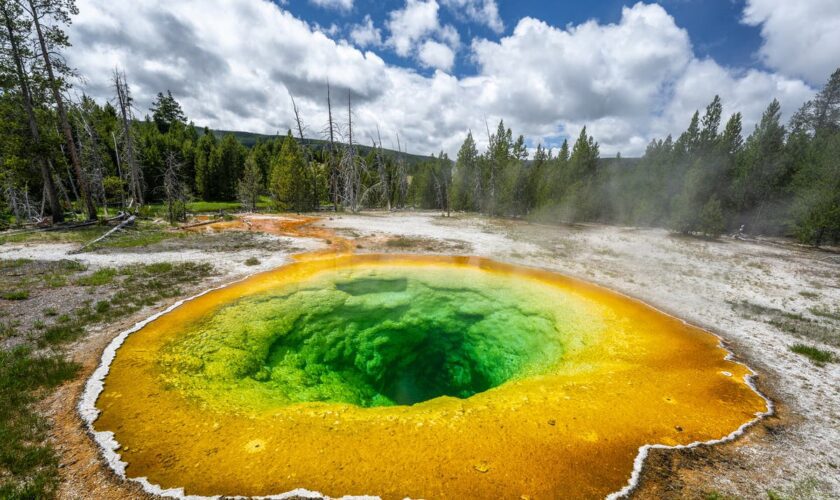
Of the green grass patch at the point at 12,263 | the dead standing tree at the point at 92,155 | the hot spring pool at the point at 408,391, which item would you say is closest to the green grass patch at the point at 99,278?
the green grass patch at the point at 12,263

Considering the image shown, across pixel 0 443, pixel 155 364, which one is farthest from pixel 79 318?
pixel 0 443

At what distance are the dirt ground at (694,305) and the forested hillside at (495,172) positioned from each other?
7.12 meters

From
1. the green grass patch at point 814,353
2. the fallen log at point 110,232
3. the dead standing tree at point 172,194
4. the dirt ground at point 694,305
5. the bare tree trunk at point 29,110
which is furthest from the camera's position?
the dead standing tree at point 172,194

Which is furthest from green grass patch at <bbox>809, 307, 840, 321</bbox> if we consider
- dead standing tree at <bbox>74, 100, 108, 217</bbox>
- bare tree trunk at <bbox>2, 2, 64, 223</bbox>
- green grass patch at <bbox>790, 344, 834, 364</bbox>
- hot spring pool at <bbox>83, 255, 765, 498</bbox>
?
dead standing tree at <bbox>74, 100, 108, 217</bbox>

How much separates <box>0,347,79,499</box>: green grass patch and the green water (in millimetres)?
1942

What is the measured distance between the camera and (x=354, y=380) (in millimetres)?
9664

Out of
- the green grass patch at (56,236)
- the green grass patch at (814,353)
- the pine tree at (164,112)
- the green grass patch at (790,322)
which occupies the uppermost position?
the pine tree at (164,112)

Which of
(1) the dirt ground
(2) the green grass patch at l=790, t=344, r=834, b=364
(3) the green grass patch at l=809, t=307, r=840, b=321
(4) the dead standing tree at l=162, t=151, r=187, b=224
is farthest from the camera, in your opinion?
(4) the dead standing tree at l=162, t=151, r=187, b=224

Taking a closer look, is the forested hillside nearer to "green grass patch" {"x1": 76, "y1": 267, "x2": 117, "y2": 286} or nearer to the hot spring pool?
"green grass patch" {"x1": 76, "y1": 267, "x2": 117, "y2": 286}

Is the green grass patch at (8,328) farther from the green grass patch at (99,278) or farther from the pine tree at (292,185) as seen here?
the pine tree at (292,185)

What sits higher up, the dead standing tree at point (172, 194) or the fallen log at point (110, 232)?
the dead standing tree at point (172, 194)

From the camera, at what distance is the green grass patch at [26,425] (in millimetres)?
4266

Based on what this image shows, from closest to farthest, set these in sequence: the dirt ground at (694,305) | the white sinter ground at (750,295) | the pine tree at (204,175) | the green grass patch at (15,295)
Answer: the dirt ground at (694,305) < the white sinter ground at (750,295) < the green grass patch at (15,295) < the pine tree at (204,175)

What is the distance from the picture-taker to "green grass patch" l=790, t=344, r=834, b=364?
28.9 ft
